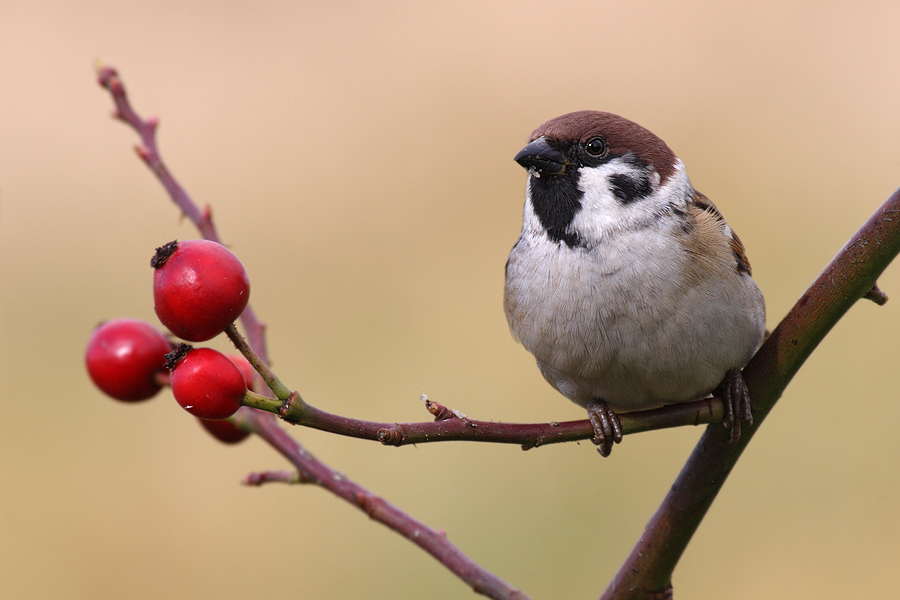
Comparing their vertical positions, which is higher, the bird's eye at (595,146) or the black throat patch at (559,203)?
the bird's eye at (595,146)

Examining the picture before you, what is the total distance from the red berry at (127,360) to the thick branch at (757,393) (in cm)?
102

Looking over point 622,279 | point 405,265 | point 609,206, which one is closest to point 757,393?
point 622,279

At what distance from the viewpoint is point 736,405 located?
1960 millimetres

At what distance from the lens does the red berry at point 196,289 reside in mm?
1446

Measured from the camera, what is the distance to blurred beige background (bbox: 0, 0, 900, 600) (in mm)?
4262

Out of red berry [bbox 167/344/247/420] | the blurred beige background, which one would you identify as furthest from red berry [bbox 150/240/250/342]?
the blurred beige background

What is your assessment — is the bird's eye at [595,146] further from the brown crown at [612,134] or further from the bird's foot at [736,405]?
the bird's foot at [736,405]

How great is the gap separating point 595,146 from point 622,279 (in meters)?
0.39

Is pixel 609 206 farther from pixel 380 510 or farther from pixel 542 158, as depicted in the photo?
pixel 380 510

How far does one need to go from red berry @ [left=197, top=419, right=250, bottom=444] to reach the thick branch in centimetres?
84

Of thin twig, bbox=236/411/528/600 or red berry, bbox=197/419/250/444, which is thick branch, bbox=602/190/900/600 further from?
red berry, bbox=197/419/250/444

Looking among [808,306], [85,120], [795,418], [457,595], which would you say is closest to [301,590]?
[457,595]

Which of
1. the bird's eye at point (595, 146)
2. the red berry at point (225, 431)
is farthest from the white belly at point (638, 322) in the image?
the red berry at point (225, 431)

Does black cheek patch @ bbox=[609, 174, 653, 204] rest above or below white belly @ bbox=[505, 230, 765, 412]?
above
